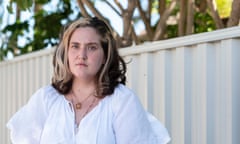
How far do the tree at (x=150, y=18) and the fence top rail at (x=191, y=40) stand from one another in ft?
3.39

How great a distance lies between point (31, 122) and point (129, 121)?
428mm

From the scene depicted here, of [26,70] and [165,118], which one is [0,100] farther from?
[165,118]

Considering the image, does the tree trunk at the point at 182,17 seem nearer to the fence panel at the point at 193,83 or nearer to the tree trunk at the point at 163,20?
the tree trunk at the point at 163,20

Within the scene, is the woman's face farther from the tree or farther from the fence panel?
the tree

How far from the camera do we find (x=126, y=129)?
1.90 meters

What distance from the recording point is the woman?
6.27ft

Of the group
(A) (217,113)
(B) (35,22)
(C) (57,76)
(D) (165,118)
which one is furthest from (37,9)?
(C) (57,76)

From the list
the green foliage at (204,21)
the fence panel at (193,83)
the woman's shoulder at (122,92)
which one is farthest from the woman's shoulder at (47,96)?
the green foliage at (204,21)

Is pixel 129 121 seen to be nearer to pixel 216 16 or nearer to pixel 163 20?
pixel 216 16

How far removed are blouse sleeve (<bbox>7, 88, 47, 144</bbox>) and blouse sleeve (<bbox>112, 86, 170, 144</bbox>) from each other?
32 centimetres

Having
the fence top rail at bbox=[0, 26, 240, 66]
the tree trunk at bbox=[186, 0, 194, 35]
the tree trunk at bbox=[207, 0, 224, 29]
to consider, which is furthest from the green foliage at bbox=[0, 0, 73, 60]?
the fence top rail at bbox=[0, 26, 240, 66]

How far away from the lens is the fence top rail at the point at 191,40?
301cm

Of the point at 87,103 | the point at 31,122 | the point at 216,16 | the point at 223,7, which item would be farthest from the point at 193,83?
the point at 223,7

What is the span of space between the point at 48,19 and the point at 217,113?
15.8ft
